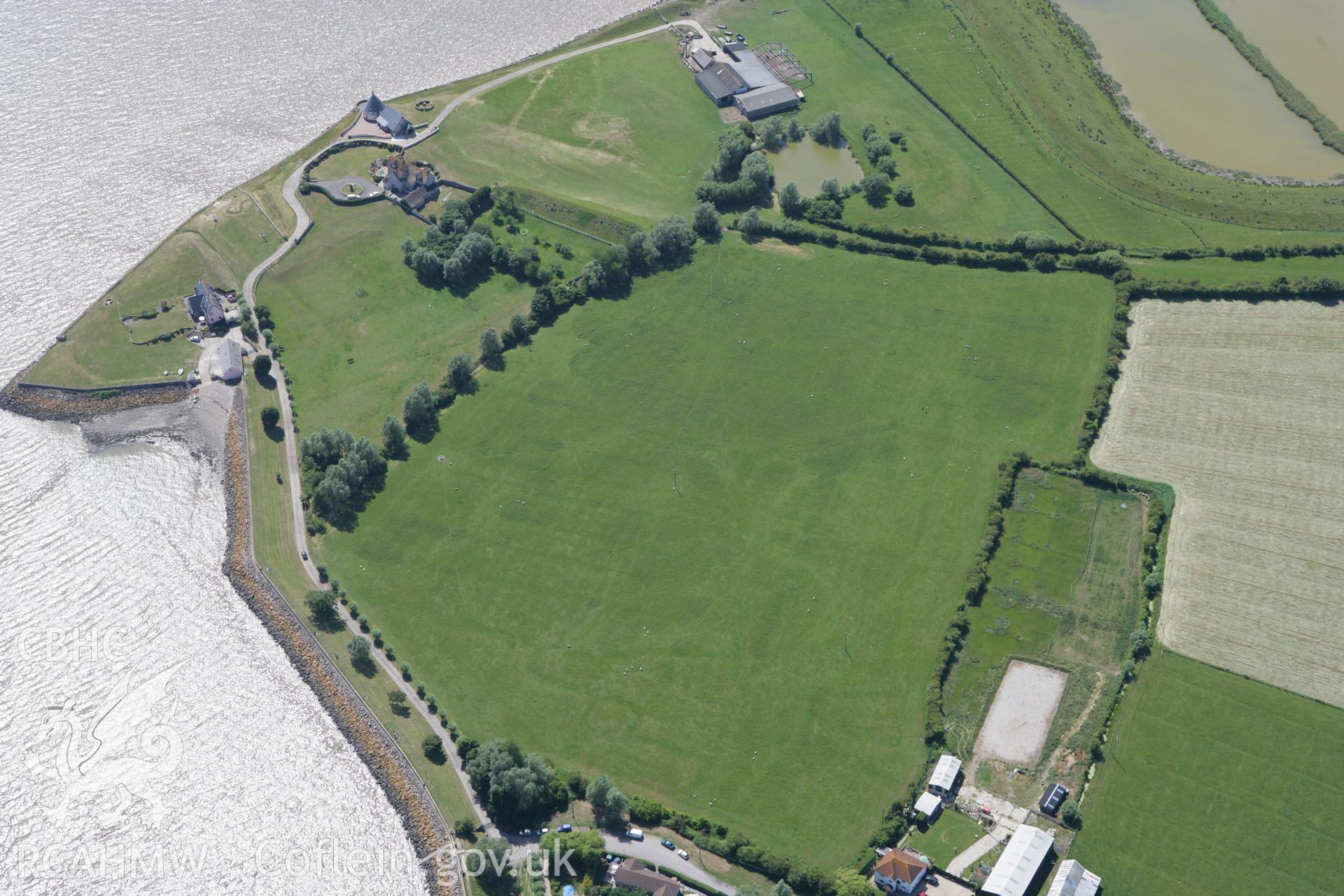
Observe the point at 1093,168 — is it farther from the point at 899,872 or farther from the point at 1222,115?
the point at 899,872

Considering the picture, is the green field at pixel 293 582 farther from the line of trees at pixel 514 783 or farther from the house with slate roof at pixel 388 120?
the house with slate roof at pixel 388 120

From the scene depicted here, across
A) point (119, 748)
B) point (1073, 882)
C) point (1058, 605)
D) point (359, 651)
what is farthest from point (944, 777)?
point (119, 748)

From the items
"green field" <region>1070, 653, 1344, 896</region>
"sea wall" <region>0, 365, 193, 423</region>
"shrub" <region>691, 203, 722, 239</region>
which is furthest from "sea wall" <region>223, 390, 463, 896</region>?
"shrub" <region>691, 203, 722, 239</region>

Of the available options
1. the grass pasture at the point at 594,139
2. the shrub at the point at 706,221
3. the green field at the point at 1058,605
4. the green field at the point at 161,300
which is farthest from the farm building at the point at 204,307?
the green field at the point at 1058,605

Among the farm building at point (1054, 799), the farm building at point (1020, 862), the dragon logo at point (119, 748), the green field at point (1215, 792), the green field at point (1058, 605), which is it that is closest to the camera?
the farm building at point (1020, 862)

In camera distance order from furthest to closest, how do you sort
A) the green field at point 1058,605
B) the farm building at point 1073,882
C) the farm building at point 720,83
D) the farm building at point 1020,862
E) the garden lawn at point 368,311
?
1. the farm building at point 720,83
2. the garden lawn at point 368,311
3. the green field at point 1058,605
4. the farm building at point 1073,882
5. the farm building at point 1020,862

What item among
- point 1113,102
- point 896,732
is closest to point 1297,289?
point 1113,102
